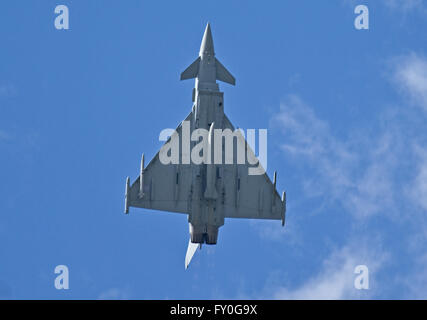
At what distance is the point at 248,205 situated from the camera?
69125 millimetres

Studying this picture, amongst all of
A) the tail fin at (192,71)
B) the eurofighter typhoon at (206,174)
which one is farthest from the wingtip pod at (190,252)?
the tail fin at (192,71)

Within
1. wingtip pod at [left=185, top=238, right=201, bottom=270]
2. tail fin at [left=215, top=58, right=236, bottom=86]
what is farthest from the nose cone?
wingtip pod at [left=185, top=238, right=201, bottom=270]

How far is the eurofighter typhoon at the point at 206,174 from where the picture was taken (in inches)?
2625

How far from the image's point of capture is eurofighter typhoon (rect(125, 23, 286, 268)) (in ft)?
219

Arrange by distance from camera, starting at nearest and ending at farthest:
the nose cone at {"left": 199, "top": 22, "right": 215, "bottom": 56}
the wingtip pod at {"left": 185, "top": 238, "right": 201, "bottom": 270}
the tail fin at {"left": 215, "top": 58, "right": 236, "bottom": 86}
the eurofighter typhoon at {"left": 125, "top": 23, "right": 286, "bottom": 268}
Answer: the eurofighter typhoon at {"left": 125, "top": 23, "right": 286, "bottom": 268} → the nose cone at {"left": 199, "top": 22, "right": 215, "bottom": 56} → the wingtip pod at {"left": 185, "top": 238, "right": 201, "bottom": 270} → the tail fin at {"left": 215, "top": 58, "right": 236, "bottom": 86}

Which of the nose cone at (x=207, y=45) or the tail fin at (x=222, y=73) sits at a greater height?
the nose cone at (x=207, y=45)

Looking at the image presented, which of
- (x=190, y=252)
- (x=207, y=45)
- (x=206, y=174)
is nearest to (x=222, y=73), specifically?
(x=207, y=45)

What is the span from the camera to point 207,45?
68.8m

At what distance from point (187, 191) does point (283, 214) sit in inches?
312

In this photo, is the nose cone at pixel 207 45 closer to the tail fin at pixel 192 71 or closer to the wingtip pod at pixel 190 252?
the tail fin at pixel 192 71

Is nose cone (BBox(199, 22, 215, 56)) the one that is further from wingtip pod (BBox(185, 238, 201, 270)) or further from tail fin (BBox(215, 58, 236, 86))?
wingtip pod (BBox(185, 238, 201, 270))
